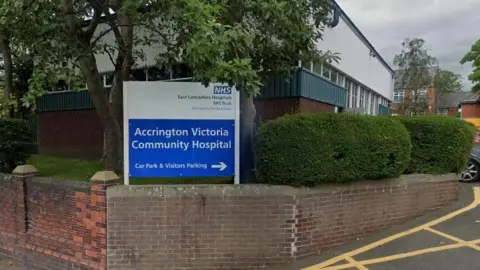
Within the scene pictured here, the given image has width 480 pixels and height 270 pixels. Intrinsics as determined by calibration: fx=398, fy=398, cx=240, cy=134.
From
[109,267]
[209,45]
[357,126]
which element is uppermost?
[209,45]

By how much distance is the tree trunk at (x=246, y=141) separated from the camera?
5.83m

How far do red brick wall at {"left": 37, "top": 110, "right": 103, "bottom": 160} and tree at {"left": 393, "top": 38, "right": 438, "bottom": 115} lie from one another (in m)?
34.6

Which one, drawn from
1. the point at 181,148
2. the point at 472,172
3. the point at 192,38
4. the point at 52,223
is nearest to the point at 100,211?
the point at 52,223

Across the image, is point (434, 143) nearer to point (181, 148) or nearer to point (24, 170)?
point (181, 148)

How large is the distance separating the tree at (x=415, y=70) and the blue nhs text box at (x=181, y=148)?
125 ft

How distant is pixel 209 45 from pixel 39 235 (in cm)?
412

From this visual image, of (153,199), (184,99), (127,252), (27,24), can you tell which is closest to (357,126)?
(184,99)

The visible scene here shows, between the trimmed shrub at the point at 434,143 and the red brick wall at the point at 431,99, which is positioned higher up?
the red brick wall at the point at 431,99

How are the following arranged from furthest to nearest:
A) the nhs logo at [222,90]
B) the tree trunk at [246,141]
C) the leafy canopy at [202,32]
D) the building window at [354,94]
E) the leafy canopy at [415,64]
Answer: the leafy canopy at [415,64], the building window at [354,94], the tree trunk at [246,141], the nhs logo at [222,90], the leafy canopy at [202,32]

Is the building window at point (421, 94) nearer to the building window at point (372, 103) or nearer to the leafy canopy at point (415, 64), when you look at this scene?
the leafy canopy at point (415, 64)

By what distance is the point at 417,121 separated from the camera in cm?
717

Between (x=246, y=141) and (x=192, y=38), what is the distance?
2.10 m

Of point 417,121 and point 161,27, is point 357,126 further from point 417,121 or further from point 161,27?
point 161,27

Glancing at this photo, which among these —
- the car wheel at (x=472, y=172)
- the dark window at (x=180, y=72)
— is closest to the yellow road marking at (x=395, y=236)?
the car wheel at (x=472, y=172)
